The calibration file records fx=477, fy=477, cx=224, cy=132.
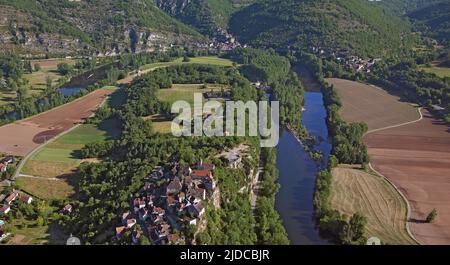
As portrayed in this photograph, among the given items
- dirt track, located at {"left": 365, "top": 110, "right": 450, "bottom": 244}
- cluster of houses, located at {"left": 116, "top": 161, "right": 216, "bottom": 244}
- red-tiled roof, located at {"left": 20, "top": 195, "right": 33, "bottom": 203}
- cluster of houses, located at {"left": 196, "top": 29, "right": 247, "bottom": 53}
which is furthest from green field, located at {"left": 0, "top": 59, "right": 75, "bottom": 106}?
dirt track, located at {"left": 365, "top": 110, "right": 450, "bottom": 244}

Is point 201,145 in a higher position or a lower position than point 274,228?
higher

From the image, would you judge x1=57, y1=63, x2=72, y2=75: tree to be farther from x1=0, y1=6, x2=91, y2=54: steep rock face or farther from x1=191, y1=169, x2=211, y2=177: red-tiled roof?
x1=191, y1=169, x2=211, y2=177: red-tiled roof

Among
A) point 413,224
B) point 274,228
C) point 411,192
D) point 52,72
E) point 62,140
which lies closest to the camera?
point 274,228

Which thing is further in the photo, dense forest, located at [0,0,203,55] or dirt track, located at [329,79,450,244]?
dense forest, located at [0,0,203,55]

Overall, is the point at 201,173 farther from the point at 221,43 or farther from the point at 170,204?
the point at 221,43

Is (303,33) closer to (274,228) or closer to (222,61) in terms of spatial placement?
(222,61)

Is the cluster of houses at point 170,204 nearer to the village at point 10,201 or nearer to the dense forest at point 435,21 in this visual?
the village at point 10,201

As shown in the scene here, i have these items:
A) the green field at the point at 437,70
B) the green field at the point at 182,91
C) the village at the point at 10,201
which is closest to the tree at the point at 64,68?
the green field at the point at 182,91
